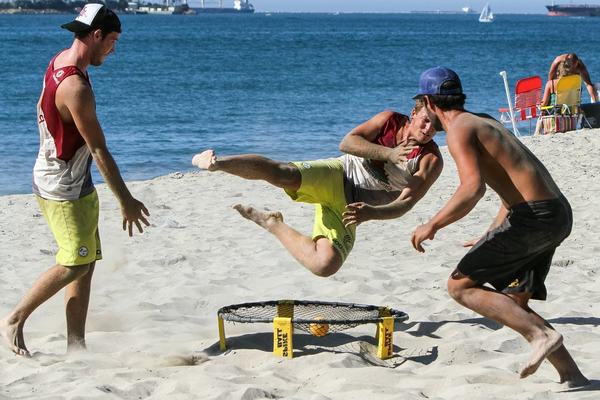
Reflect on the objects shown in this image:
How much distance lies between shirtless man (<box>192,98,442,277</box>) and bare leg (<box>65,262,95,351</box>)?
957 millimetres

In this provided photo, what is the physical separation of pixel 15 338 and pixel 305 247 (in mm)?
1781

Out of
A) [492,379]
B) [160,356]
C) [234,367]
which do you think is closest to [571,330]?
[492,379]

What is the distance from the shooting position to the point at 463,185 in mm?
4508

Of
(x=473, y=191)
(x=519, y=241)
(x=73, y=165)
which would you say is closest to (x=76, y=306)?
(x=73, y=165)

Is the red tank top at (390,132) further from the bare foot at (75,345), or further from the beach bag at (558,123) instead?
the beach bag at (558,123)

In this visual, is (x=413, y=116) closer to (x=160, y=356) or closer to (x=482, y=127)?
(x=482, y=127)

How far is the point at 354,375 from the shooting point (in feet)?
16.5

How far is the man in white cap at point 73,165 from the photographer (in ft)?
16.5

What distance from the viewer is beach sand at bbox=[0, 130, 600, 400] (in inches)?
193

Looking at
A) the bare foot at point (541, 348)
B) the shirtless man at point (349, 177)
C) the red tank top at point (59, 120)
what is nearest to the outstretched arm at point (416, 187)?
the shirtless man at point (349, 177)

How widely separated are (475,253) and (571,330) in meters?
1.44

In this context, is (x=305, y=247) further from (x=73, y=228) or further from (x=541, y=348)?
(x=541, y=348)

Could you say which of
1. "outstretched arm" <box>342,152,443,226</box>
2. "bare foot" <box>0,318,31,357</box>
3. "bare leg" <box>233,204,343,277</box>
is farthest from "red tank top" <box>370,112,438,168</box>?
"bare foot" <box>0,318,31,357</box>

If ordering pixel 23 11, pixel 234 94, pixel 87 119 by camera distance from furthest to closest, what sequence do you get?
pixel 23 11, pixel 234 94, pixel 87 119
